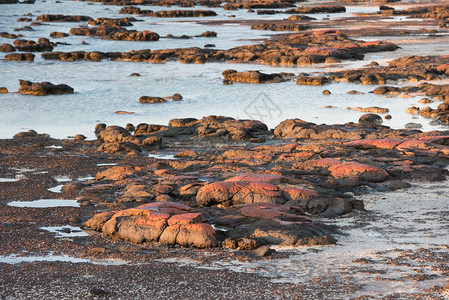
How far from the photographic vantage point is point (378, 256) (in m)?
9.34

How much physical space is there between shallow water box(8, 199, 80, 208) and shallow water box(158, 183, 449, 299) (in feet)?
12.5

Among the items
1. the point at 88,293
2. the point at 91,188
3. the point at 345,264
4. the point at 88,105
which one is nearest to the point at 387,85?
the point at 88,105

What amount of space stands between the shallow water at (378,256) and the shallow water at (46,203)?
12.5 ft

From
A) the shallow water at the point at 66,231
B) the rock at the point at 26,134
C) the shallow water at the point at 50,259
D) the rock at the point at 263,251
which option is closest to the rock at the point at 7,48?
the rock at the point at 26,134

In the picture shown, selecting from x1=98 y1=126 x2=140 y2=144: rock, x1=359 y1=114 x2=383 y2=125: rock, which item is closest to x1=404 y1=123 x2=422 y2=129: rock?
x1=359 y1=114 x2=383 y2=125: rock

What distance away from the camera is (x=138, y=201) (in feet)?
40.5

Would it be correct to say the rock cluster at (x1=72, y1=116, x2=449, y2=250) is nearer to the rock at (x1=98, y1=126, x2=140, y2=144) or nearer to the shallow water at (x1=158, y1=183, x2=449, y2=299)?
the rock at (x1=98, y1=126, x2=140, y2=144)

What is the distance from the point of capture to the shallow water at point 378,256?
848 centimetres

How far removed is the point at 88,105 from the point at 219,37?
2759 cm

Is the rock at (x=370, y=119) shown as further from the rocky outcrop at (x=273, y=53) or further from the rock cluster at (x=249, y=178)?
the rocky outcrop at (x=273, y=53)

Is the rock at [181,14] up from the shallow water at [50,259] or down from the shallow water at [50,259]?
down

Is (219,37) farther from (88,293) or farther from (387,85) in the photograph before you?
(88,293)

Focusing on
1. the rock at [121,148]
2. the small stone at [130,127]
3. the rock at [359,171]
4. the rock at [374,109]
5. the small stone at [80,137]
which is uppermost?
the rock at [359,171]

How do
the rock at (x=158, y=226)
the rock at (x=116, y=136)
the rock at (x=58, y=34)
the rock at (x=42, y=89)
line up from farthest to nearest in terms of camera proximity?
the rock at (x=58, y=34), the rock at (x=42, y=89), the rock at (x=116, y=136), the rock at (x=158, y=226)
